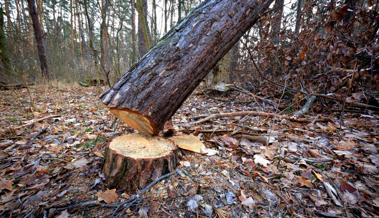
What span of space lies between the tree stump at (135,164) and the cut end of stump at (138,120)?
182 millimetres

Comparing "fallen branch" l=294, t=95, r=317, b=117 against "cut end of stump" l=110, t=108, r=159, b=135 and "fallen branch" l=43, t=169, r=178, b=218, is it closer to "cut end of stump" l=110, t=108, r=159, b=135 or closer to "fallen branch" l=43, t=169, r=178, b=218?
"cut end of stump" l=110, t=108, r=159, b=135

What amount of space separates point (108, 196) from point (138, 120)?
0.62m

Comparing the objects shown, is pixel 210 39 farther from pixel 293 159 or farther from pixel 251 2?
pixel 293 159

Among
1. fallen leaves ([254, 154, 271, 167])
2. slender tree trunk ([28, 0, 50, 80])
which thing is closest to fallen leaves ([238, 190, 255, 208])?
fallen leaves ([254, 154, 271, 167])

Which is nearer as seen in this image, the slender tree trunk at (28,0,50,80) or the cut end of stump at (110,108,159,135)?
the cut end of stump at (110,108,159,135)

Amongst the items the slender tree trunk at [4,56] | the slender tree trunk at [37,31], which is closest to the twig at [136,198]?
the slender tree trunk at [4,56]

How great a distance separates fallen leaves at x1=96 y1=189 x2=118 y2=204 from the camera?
Answer: 1.39 m

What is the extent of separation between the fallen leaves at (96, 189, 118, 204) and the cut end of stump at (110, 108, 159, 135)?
565 millimetres

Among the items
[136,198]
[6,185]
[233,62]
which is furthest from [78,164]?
[233,62]

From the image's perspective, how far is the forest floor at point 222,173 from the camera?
137cm

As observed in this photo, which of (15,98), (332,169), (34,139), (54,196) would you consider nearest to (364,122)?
(332,169)

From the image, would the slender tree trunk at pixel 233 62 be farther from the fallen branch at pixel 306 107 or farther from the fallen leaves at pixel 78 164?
the fallen leaves at pixel 78 164

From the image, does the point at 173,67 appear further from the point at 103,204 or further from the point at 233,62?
the point at 233,62

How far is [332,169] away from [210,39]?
156 centimetres
